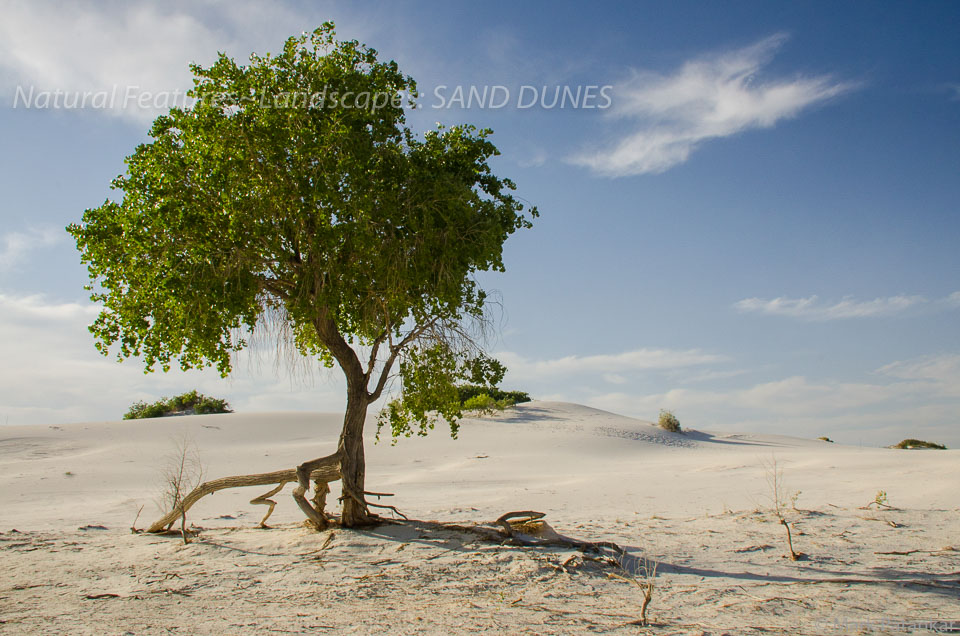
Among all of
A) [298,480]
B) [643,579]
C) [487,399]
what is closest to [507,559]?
[643,579]

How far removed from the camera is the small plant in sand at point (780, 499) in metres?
8.21

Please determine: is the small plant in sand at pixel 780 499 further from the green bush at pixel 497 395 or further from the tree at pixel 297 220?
the green bush at pixel 497 395

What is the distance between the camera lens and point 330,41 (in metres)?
9.20

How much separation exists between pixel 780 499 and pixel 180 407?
33.6m

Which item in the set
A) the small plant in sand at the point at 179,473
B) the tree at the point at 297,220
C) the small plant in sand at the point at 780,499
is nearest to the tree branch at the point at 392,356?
the tree at the point at 297,220

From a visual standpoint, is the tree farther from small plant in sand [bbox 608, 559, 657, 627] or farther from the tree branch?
small plant in sand [bbox 608, 559, 657, 627]

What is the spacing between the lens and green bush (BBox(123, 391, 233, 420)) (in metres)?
36.9

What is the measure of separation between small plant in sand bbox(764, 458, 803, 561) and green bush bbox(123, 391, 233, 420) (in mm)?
28972

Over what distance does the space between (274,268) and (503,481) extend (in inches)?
416

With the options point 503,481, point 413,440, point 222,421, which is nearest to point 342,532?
point 503,481

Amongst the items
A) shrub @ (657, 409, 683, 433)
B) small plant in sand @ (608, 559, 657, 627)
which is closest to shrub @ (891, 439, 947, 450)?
shrub @ (657, 409, 683, 433)

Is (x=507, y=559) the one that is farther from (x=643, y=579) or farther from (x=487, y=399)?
(x=487, y=399)

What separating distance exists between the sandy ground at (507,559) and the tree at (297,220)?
82.3 inches

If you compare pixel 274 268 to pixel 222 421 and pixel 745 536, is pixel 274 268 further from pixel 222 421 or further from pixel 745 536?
pixel 222 421
